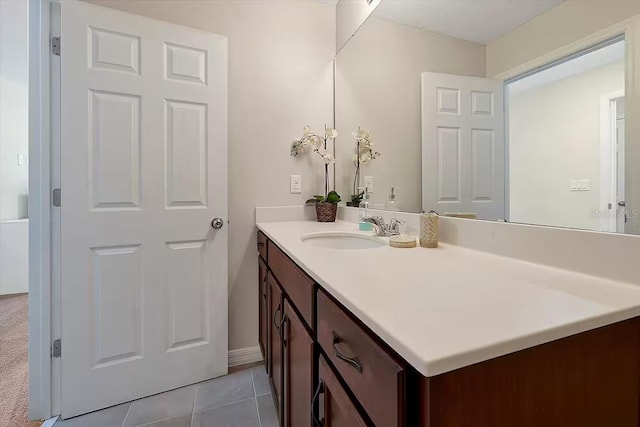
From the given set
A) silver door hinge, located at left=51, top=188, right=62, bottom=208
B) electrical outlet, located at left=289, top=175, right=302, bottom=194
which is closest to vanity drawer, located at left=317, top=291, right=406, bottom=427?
electrical outlet, located at left=289, top=175, right=302, bottom=194

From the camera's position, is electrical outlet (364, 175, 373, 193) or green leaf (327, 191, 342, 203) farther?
green leaf (327, 191, 342, 203)

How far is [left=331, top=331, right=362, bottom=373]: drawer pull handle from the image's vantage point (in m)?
0.51

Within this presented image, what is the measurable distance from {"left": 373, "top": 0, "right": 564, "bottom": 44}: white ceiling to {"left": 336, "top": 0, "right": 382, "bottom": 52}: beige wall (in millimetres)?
244

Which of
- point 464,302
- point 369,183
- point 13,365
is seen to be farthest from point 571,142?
point 13,365

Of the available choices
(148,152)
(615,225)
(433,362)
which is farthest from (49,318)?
(615,225)

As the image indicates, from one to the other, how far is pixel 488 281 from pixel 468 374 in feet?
1.02

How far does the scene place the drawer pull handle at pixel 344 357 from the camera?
509 millimetres

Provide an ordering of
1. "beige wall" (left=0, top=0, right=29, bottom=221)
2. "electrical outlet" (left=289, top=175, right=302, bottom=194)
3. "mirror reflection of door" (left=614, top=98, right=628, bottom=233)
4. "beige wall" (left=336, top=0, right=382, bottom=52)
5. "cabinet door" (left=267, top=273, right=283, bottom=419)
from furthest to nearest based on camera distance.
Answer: "beige wall" (left=0, top=0, right=29, bottom=221) → "electrical outlet" (left=289, top=175, right=302, bottom=194) → "beige wall" (left=336, top=0, right=382, bottom=52) → "cabinet door" (left=267, top=273, right=283, bottom=419) → "mirror reflection of door" (left=614, top=98, right=628, bottom=233)

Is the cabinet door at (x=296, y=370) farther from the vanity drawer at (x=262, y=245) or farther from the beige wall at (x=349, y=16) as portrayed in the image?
the beige wall at (x=349, y=16)

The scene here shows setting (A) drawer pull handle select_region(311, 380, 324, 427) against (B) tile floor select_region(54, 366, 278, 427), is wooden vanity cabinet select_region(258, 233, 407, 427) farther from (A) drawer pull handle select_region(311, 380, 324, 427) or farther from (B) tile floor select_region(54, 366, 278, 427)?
(B) tile floor select_region(54, 366, 278, 427)

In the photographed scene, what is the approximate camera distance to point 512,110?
863 mm

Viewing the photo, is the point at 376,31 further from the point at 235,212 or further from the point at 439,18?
the point at 235,212

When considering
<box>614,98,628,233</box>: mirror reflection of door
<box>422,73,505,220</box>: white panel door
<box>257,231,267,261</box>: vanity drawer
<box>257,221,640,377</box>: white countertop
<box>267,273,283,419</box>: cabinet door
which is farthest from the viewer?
A: <box>257,231,267,261</box>: vanity drawer

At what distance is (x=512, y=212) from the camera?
2.85 feet
